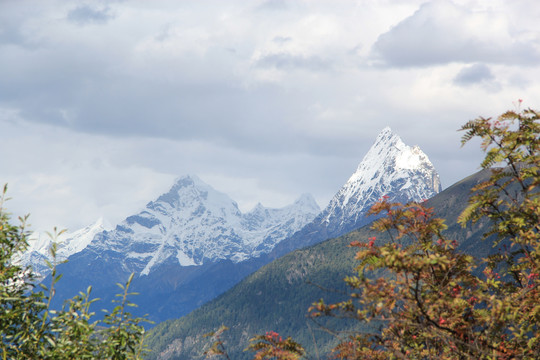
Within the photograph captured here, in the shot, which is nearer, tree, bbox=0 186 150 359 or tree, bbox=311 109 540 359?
tree, bbox=311 109 540 359

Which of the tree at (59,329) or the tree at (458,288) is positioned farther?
the tree at (59,329)

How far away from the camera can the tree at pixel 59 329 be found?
19.1m

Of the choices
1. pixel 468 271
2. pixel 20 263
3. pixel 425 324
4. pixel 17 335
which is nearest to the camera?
pixel 425 324

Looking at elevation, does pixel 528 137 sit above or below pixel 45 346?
above

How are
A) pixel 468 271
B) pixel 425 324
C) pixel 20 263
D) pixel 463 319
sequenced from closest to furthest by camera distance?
pixel 425 324 < pixel 463 319 < pixel 20 263 < pixel 468 271

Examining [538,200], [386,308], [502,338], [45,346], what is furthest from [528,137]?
[45,346]

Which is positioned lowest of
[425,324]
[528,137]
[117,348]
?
[425,324]

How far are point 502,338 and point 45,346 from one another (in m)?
13.5

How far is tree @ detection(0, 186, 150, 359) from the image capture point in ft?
62.7

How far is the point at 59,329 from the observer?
19.7 meters

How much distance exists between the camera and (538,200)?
1973 cm

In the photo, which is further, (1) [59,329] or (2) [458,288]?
(2) [458,288]

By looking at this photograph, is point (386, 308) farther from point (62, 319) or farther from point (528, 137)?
point (62, 319)

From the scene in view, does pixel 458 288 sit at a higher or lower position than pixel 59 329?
lower
